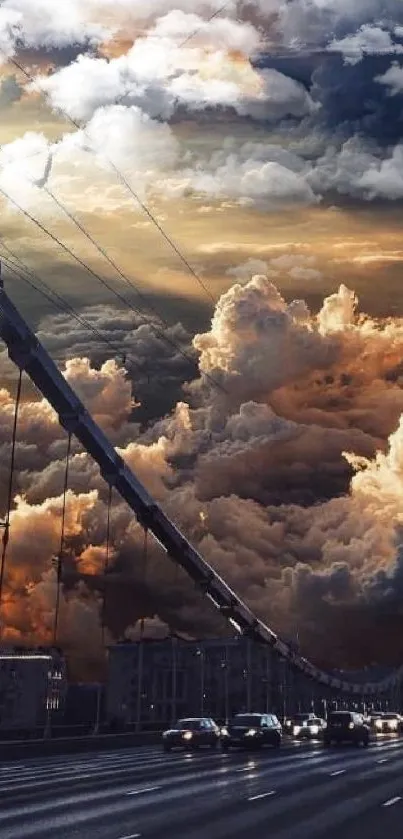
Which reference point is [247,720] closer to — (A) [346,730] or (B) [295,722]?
(A) [346,730]

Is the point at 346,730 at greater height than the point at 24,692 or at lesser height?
lesser

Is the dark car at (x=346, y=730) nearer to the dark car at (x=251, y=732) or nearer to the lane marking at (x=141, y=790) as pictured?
the dark car at (x=251, y=732)

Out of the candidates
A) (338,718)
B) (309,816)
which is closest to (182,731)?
(338,718)

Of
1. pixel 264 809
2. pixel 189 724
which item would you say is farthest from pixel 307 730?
pixel 264 809

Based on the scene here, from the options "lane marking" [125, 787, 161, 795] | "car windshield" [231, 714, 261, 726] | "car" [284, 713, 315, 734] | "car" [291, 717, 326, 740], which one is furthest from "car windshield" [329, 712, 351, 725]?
"lane marking" [125, 787, 161, 795]

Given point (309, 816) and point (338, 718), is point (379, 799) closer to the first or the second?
point (309, 816)

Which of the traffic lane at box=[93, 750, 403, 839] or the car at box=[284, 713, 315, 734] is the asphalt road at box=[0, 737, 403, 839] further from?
the car at box=[284, 713, 315, 734]
